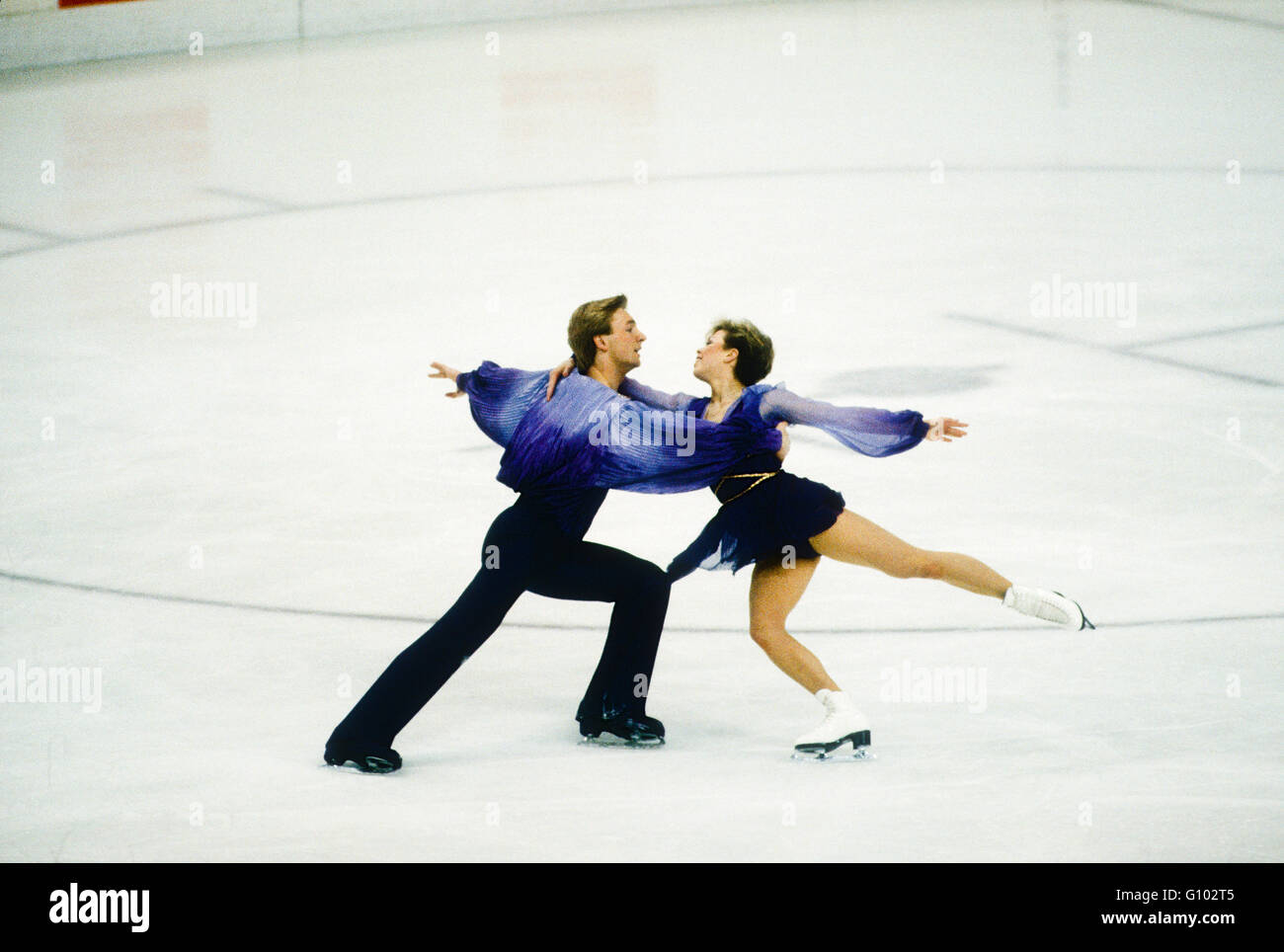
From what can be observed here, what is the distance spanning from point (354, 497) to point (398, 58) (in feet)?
43.4

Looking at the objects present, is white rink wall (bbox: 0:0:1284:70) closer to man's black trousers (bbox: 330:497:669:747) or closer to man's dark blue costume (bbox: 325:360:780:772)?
man's dark blue costume (bbox: 325:360:780:772)

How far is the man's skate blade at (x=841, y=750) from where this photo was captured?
634 cm

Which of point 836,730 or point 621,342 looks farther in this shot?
point 621,342

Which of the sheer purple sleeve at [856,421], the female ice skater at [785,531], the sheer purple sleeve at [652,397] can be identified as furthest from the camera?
the sheer purple sleeve at [652,397]

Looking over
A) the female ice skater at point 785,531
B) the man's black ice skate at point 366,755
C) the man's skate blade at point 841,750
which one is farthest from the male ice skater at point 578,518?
the man's skate blade at point 841,750

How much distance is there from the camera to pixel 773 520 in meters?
6.36

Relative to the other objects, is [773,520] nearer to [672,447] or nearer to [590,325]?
[672,447]

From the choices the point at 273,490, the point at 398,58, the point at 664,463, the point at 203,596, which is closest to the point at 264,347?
the point at 273,490

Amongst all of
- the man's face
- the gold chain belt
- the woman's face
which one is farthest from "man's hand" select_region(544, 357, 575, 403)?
the gold chain belt

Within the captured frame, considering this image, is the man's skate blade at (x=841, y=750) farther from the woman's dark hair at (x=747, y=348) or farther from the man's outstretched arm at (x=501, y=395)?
the man's outstretched arm at (x=501, y=395)

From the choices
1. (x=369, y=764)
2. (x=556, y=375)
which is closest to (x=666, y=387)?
(x=556, y=375)

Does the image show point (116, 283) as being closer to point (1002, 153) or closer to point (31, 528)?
point (31, 528)

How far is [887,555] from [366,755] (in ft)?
5.60

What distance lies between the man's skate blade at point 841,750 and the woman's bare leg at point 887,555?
20.2 inches
